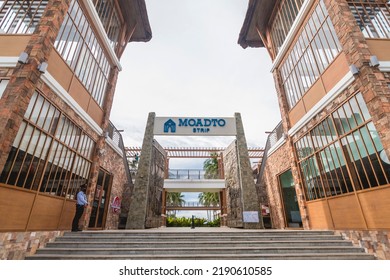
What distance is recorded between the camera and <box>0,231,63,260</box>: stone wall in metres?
4.52

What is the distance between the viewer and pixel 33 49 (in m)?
5.55

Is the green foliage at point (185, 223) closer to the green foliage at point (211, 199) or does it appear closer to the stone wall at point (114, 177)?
the stone wall at point (114, 177)

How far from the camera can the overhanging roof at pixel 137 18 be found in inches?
439

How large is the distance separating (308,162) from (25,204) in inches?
381

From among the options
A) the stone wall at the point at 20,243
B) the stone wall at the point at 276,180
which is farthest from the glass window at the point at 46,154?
the stone wall at the point at 276,180

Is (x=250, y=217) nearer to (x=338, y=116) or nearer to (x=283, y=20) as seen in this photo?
(x=338, y=116)

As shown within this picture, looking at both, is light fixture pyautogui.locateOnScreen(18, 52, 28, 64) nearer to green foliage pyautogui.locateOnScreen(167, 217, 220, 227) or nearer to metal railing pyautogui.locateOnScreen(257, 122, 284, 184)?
metal railing pyautogui.locateOnScreen(257, 122, 284, 184)

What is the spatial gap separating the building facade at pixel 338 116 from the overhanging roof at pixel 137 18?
751 centimetres

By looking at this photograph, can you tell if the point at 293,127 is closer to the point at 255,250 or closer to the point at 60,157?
the point at 255,250

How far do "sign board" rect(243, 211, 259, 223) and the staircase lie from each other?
8.99ft

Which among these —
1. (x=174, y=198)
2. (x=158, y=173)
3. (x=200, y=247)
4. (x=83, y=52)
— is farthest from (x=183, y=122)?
(x=174, y=198)

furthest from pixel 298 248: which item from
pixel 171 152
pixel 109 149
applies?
pixel 171 152

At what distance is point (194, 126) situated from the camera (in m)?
10.5

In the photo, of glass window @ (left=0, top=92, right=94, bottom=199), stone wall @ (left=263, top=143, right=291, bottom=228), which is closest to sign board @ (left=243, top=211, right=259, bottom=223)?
stone wall @ (left=263, top=143, right=291, bottom=228)
